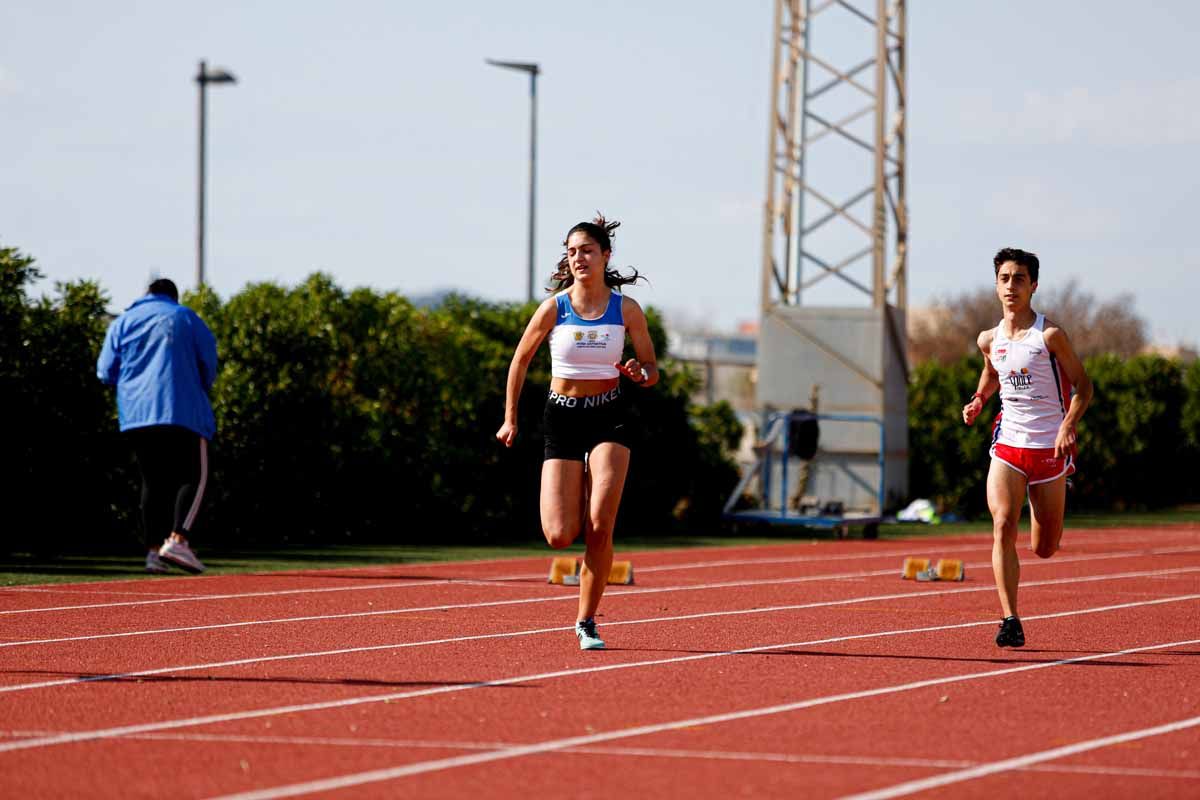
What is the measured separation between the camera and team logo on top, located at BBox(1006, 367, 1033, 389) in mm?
10625

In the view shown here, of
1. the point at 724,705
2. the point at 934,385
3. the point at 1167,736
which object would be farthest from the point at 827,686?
the point at 934,385

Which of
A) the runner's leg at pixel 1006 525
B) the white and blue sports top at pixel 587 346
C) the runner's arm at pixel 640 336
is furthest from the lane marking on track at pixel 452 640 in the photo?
the runner's arm at pixel 640 336

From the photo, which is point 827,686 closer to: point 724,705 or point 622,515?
point 724,705

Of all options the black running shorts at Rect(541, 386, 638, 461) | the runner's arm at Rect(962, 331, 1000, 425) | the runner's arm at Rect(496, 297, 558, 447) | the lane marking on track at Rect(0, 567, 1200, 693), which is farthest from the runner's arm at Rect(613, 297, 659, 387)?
the runner's arm at Rect(962, 331, 1000, 425)

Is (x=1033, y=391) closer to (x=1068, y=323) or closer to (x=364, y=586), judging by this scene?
(x=364, y=586)

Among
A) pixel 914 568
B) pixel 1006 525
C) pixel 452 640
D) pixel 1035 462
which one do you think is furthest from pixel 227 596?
pixel 914 568

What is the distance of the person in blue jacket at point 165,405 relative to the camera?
14734 millimetres

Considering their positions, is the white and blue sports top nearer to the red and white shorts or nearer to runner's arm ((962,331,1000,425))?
runner's arm ((962,331,1000,425))

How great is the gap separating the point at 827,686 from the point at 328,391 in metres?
13.2

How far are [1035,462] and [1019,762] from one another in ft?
13.9

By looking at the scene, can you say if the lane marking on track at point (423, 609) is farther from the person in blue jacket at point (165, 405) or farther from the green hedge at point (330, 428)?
the green hedge at point (330, 428)

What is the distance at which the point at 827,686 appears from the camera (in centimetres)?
859

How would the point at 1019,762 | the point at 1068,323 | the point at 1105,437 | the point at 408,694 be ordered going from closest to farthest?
1. the point at 1019,762
2. the point at 408,694
3. the point at 1105,437
4. the point at 1068,323

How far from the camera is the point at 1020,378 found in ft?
35.0
